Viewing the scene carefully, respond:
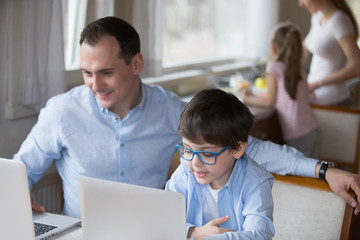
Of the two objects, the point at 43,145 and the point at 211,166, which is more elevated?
the point at 211,166

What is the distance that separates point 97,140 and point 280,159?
0.65 m

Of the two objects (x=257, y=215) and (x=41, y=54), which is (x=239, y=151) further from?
(x=41, y=54)

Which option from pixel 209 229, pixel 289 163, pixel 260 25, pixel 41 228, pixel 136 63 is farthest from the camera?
pixel 260 25

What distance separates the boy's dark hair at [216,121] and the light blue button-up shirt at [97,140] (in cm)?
58

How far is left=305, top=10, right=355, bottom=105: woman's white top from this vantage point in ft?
11.0

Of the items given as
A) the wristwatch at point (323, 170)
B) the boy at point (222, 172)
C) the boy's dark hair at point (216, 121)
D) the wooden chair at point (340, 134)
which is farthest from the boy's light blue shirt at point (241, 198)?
the wooden chair at point (340, 134)

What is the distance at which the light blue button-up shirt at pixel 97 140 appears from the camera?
197 cm

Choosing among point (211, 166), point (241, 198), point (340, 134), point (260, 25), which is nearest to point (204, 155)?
point (211, 166)

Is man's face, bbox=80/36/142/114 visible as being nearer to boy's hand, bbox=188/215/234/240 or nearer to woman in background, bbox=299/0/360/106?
boy's hand, bbox=188/215/234/240

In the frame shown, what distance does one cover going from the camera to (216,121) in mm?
1416

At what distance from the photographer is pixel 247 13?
482 cm

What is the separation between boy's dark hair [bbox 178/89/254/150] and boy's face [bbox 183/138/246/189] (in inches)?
0.6

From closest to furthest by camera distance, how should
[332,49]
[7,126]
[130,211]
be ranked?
[130,211]
[7,126]
[332,49]

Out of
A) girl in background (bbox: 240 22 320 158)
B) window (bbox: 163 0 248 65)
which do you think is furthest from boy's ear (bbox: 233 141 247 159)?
window (bbox: 163 0 248 65)
